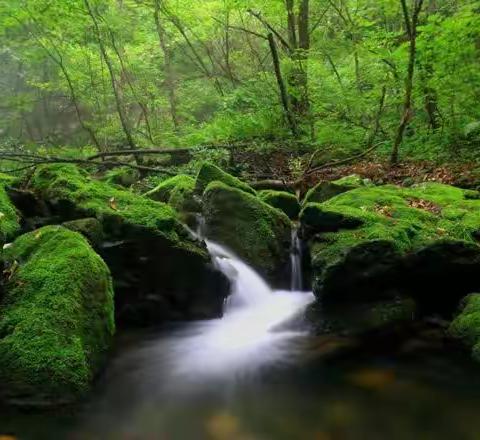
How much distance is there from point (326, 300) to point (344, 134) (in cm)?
629

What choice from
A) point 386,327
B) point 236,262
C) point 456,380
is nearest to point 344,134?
point 236,262

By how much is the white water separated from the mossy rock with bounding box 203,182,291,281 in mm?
169

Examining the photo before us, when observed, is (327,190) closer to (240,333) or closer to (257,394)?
(240,333)

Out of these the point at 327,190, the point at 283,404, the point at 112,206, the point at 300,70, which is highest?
the point at 300,70

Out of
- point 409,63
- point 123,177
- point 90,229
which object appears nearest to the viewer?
point 90,229

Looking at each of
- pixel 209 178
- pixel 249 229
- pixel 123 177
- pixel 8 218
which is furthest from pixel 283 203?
pixel 123 177

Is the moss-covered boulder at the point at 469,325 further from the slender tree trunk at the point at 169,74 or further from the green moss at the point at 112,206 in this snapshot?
the slender tree trunk at the point at 169,74

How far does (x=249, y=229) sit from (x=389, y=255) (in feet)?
6.78

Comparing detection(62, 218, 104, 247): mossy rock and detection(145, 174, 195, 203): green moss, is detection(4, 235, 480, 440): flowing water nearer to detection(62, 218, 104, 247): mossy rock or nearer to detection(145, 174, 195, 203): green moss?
detection(62, 218, 104, 247): mossy rock

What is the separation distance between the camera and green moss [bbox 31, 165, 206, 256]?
18.5 feet

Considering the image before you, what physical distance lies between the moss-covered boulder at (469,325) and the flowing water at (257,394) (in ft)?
0.80

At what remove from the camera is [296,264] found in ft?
22.2

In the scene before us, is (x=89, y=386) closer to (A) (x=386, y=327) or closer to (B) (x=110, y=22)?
(A) (x=386, y=327)

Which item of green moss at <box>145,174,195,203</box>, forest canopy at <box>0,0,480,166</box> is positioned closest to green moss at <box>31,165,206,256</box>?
green moss at <box>145,174,195,203</box>
